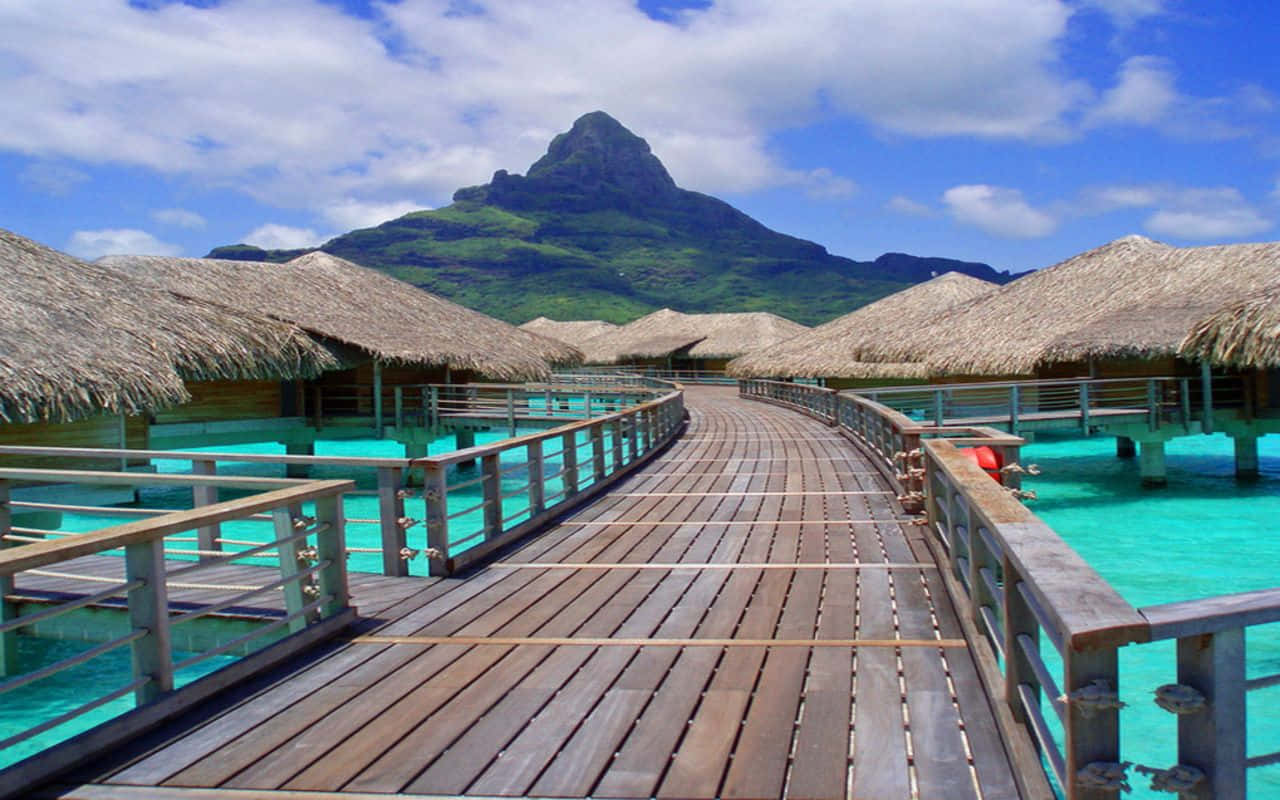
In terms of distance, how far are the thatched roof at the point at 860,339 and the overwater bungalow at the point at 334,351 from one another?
32.1 ft

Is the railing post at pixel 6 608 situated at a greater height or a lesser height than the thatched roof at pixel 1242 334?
lesser

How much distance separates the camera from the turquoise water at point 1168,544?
761 cm

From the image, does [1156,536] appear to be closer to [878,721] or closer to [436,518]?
[436,518]

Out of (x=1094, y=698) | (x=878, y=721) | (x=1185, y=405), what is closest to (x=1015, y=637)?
(x=878, y=721)

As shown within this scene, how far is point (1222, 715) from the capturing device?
213 centimetres

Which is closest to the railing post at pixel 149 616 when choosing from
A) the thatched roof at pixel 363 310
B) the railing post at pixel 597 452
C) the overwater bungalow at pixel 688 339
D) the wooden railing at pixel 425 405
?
the railing post at pixel 597 452

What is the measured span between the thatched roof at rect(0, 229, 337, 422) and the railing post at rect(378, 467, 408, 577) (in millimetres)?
9287

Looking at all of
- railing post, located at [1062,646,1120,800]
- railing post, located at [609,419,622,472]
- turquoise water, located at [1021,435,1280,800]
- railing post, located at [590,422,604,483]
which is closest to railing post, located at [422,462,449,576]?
turquoise water, located at [1021,435,1280,800]

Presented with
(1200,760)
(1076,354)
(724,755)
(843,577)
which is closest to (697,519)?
(843,577)

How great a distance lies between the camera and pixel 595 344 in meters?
57.3

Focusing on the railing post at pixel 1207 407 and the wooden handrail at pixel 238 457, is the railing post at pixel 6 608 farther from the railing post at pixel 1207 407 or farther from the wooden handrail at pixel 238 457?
the railing post at pixel 1207 407

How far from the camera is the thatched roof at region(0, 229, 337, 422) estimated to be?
1392cm

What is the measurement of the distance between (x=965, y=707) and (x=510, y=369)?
74.3 feet

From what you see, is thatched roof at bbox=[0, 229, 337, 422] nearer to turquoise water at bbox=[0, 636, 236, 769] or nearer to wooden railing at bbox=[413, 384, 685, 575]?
wooden railing at bbox=[413, 384, 685, 575]
